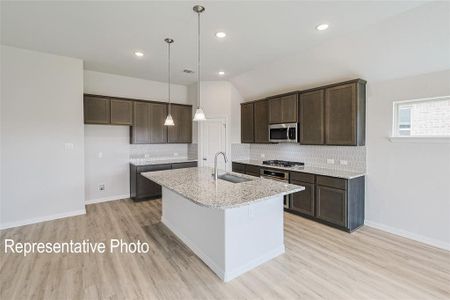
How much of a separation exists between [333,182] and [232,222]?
2051mm

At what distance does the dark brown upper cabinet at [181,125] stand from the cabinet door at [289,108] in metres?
2.54

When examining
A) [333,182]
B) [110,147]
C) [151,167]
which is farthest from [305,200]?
[110,147]

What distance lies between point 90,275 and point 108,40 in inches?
125

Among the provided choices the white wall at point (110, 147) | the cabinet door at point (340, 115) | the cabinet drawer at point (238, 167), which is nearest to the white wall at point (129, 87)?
the white wall at point (110, 147)

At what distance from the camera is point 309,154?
15.0 ft

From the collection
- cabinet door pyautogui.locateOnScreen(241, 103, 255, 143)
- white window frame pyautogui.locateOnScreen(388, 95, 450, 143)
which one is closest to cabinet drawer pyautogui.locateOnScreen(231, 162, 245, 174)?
cabinet door pyautogui.locateOnScreen(241, 103, 255, 143)

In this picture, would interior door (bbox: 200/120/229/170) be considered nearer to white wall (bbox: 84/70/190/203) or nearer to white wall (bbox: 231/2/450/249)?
white wall (bbox: 84/70/190/203)

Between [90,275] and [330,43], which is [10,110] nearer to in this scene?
[90,275]

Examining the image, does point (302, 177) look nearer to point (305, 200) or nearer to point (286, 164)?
Answer: point (305, 200)

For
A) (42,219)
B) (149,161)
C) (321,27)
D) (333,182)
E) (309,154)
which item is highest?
(321,27)

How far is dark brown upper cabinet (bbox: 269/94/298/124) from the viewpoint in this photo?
173 inches

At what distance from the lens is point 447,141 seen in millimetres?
2869

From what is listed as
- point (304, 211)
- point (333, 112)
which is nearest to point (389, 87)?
point (333, 112)

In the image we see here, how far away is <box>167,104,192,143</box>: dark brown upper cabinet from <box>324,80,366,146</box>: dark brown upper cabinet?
344 centimetres
